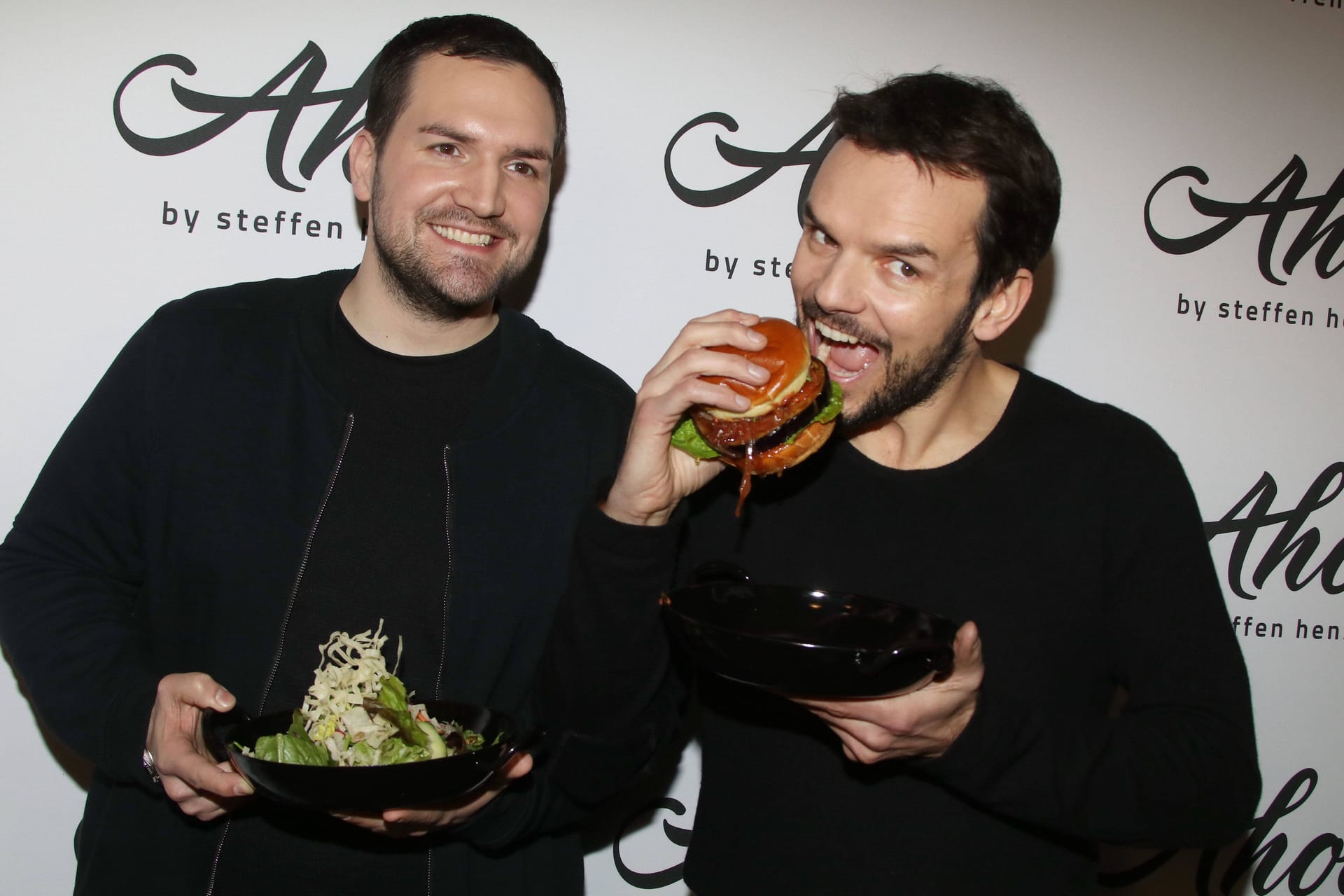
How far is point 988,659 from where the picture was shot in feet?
6.69

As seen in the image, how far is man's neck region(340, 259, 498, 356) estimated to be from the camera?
239 cm

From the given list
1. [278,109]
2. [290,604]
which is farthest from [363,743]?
[278,109]

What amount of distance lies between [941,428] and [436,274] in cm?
115

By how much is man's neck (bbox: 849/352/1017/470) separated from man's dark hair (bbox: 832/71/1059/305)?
198mm

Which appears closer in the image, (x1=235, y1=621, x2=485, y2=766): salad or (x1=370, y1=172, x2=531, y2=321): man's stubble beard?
(x1=235, y1=621, x2=485, y2=766): salad

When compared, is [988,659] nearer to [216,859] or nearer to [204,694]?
[204,694]

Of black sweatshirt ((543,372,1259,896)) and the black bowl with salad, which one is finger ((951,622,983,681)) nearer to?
black sweatshirt ((543,372,1259,896))

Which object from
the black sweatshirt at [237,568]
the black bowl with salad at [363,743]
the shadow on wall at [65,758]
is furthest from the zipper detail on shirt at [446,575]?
the shadow on wall at [65,758]

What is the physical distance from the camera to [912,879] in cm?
198

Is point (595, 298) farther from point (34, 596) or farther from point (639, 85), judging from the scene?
point (34, 596)

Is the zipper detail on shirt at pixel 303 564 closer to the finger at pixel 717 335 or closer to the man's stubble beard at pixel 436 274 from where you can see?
the man's stubble beard at pixel 436 274

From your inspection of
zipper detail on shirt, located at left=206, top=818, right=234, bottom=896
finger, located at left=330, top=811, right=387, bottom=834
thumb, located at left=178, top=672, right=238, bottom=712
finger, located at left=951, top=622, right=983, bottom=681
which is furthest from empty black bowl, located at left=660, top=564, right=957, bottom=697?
zipper detail on shirt, located at left=206, top=818, right=234, bottom=896

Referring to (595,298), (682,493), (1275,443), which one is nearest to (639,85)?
(595,298)

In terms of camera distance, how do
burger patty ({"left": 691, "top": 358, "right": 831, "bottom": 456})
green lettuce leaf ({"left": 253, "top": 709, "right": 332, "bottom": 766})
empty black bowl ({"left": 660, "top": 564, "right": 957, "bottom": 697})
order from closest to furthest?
empty black bowl ({"left": 660, "top": 564, "right": 957, "bottom": 697}) < green lettuce leaf ({"left": 253, "top": 709, "right": 332, "bottom": 766}) < burger patty ({"left": 691, "top": 358, "right": 831, "bottom": 456})
